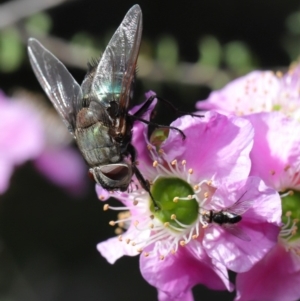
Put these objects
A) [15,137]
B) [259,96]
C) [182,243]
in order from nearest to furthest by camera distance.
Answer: [182,243], [259,96], [15,137]

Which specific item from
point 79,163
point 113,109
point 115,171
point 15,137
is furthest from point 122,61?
point 79,163

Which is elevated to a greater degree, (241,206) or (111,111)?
(111,111)

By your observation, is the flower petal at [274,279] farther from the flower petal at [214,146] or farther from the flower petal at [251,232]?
the flower petal at [214,146]

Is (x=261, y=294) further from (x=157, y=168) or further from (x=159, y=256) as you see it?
(x=157, y=168)

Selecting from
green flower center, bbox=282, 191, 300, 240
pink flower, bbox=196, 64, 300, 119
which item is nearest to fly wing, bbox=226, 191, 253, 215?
green flower center, bbox=282, 191, 300, 240

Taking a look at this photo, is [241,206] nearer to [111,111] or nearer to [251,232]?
[251,232]
